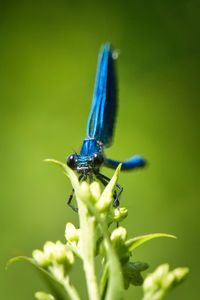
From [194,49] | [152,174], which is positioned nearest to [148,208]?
[152,174]

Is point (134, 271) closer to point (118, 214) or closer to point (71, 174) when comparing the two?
point (118, 214)

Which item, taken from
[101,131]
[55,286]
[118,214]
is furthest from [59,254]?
[101,131]

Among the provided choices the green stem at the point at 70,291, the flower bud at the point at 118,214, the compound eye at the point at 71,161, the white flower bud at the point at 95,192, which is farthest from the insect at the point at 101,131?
the green stem at the point at 70,291

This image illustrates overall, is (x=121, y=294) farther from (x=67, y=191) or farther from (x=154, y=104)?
(x=154, y=104)

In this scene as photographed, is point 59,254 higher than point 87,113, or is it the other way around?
point 87,113

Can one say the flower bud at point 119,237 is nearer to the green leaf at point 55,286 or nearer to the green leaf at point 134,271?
the green leaf at point 134,271
